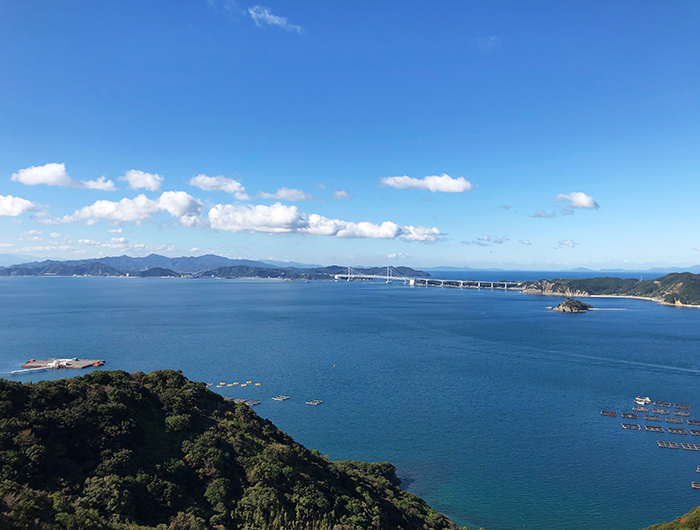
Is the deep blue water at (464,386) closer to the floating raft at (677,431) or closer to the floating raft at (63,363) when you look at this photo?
the floating raft at (677,431)

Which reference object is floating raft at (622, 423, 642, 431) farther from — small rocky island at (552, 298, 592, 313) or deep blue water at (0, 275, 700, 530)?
small rocky island at (552, 298, 592, 313)

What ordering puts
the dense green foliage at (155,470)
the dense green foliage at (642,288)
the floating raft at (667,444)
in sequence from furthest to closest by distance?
the dense green foliage at (642,288) → the floating raft at (667,444) → the dense green foliage at (155,470)

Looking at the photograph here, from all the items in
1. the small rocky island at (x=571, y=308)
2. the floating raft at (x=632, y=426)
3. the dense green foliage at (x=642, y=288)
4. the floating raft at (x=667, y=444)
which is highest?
the dense green foliage at (x=642, y=288)

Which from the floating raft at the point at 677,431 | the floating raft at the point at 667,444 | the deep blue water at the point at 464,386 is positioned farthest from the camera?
the floating raft at the point at 677,431

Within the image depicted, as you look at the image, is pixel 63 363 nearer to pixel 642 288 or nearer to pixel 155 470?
pixel 155 470

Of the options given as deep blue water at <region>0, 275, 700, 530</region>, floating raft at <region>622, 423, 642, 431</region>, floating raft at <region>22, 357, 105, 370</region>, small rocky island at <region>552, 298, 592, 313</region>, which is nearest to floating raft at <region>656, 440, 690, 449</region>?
deep blue water at <region>0, 275, 700, 530</region>

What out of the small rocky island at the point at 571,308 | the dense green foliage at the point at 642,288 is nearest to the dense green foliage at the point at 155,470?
the small rocky island at the point at 571,308

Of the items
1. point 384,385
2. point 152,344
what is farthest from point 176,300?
point 384,385

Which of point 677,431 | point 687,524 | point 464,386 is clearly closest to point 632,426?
A: point 677,431
